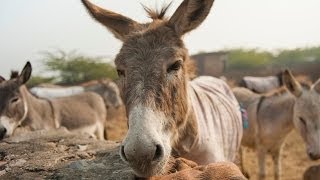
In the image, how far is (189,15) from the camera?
289 centimetres

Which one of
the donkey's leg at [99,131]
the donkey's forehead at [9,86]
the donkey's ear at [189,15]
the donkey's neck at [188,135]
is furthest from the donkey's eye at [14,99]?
the donkey's ear at [189,15]

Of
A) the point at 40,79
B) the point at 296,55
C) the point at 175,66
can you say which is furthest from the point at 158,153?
the point at 296,55

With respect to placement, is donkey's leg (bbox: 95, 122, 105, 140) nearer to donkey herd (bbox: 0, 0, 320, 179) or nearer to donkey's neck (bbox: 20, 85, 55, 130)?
donkey's neck (bbox: 20, 85, 55, 130)

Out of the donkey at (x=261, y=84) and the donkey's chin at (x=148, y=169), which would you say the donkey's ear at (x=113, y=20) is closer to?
the donkey's chin at (x=148, y=169)

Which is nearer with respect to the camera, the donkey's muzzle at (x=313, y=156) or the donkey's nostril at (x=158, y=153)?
the donkey's nostril at (x=158, y=153)

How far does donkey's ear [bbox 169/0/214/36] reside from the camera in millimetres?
2850

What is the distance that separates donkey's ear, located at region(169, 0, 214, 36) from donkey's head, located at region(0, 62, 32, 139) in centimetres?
407

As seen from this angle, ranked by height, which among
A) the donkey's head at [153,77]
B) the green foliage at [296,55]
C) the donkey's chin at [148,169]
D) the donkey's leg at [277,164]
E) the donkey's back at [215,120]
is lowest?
the green foliage at [296,55]

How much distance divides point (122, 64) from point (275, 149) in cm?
508

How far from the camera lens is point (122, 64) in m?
2.59

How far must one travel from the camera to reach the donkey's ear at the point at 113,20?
3.08 meters

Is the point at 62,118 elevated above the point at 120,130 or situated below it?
above

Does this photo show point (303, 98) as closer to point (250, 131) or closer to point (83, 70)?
point (250, 131)

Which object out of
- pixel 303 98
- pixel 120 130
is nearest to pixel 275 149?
pixel 303 98
